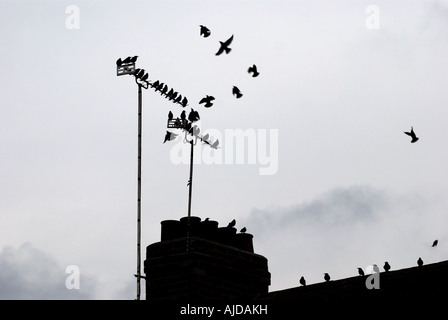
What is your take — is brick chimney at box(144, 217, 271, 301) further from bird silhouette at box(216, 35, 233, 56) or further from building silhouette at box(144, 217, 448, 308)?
bird silhouette at box(216, 35, 233, 56)

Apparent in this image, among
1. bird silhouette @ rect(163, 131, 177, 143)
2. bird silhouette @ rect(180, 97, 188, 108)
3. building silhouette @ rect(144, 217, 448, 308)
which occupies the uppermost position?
bird silhouette @ rect(180, 97, 188, 108)

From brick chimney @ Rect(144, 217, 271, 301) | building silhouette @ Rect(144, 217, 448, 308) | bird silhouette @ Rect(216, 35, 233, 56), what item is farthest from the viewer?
bird silhouette @ Rect(216, 35, 233, 56)

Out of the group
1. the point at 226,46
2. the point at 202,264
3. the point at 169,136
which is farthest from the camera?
the point at 169,136

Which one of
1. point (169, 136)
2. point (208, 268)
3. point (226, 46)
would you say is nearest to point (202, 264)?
point (208, 268)

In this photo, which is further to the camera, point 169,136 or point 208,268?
point 169,136

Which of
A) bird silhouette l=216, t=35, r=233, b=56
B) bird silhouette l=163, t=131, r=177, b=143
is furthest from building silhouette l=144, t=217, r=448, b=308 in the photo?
bird silhouette l=216, t=35, r=233, b=56

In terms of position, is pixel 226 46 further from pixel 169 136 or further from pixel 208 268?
pixel 208 268

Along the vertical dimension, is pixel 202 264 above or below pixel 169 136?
below

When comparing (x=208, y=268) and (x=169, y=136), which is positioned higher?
(x=169, y=136)

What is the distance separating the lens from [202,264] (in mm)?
17906

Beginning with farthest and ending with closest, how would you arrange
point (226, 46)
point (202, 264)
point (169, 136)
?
point (169, 136) < point (226, 46) < point (202, 264)

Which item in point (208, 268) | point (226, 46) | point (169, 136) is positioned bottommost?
point (208, 268)

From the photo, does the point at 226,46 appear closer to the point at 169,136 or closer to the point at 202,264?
the point at 169,136

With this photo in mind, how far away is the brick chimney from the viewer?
1777cm
